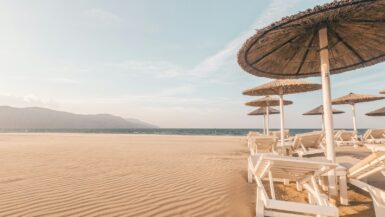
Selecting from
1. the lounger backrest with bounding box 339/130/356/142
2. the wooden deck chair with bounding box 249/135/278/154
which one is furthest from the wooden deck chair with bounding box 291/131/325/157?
the lounger backrest with bounding box 339/130/356/142

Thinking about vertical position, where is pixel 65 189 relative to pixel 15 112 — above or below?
below

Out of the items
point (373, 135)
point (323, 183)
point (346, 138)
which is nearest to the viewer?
point (323, 183)

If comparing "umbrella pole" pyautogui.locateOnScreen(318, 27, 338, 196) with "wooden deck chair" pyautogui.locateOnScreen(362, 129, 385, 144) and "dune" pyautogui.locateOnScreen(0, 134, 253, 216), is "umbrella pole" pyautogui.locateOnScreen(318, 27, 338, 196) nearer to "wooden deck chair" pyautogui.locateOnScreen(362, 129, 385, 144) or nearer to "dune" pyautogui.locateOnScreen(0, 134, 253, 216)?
"dune" pyautogui.locateOnScreen(0, 134, 253, 216)

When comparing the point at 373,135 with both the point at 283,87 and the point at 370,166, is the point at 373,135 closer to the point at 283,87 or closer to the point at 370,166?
the point at 283,87

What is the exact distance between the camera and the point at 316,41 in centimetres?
445

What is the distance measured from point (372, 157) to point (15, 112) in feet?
628

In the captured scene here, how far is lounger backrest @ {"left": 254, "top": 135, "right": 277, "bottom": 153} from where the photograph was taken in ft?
25.1

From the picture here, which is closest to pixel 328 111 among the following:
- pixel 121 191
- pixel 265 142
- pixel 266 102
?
pixel 121 191

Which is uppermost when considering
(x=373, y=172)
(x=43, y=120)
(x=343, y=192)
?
(x=43, y=120)

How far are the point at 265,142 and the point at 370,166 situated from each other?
4.31m

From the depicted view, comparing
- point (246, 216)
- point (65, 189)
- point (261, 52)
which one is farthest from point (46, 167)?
point (261, 52)

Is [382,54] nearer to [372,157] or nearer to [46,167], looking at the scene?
[372,157]

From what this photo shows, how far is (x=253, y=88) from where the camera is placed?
8.41 metres

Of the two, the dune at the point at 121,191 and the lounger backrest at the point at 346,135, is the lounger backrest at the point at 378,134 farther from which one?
the dune at the point at 121,191
